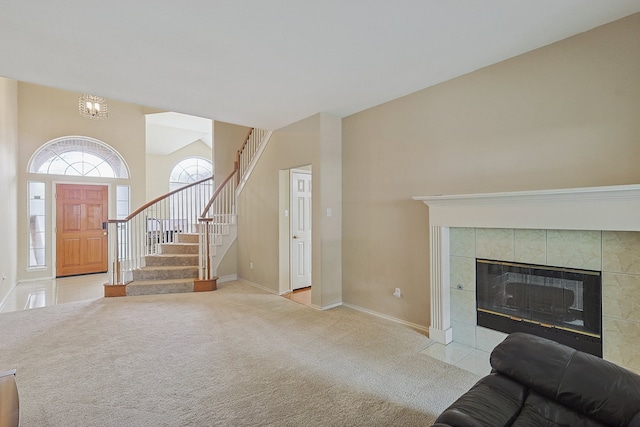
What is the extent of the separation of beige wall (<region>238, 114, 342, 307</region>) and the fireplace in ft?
6.16

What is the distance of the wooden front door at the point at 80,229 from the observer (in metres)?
6.45

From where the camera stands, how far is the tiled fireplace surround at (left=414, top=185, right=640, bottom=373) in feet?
7.06

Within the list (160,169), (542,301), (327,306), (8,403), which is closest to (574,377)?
(542,301)

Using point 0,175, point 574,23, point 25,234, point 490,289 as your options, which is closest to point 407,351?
point 490,289

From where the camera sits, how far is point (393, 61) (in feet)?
9.07

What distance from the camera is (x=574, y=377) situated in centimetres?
136

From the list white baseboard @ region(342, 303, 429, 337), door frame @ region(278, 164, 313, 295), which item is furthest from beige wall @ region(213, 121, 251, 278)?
white baseboard @ region(342, 303, 429, 337)

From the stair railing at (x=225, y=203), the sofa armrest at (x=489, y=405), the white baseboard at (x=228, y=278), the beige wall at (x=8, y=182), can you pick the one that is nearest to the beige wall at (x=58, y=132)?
the beige wall at (x=8, y=182)

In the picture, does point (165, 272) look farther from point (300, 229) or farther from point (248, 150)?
point (248, 150)

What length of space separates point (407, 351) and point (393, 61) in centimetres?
268

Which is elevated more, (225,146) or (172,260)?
(225,146)

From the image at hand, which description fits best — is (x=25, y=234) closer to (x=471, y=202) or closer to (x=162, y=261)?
(x=162, y=261)

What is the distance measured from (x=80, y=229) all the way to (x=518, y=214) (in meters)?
8.07

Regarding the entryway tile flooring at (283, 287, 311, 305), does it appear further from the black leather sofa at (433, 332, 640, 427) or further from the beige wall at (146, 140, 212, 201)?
the beige wall at (146, 140, 212, 201)
